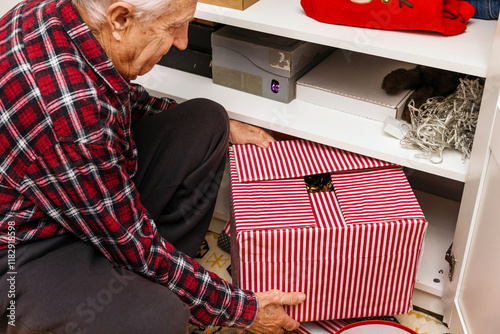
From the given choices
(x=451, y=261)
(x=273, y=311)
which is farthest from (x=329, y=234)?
(x=451, y=261)

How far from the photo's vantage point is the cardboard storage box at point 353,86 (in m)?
1.28

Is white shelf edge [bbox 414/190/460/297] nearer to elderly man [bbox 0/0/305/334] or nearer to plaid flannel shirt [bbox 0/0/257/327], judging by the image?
elderly man [bbox 0/0/305/334]

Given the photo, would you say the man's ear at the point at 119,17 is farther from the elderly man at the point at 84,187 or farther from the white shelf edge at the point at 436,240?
the white shelf edge at the point at 436,240

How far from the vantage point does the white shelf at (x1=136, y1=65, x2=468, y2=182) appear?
116cm

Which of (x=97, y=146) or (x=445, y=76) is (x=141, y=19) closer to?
(x=97, y=146)

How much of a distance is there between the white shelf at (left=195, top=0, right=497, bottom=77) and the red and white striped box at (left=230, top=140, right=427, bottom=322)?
252mm

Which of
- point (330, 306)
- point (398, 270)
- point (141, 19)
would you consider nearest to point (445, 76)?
point (398, 270)

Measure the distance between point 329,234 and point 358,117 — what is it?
377 mm

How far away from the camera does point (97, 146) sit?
827mm

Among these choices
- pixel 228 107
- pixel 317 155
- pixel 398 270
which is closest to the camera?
pixel 398 270

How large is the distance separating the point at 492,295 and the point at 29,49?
0.87 meters

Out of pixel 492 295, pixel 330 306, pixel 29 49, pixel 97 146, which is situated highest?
pixel 29 49

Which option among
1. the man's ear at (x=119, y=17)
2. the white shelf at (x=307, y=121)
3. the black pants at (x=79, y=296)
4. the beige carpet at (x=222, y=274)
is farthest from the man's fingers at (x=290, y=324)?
the man's ear at (x=119, y=17)

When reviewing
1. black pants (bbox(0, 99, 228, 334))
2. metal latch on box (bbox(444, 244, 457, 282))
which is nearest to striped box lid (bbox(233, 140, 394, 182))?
metal latch on box (bbox(444, 244, 457, 282))
